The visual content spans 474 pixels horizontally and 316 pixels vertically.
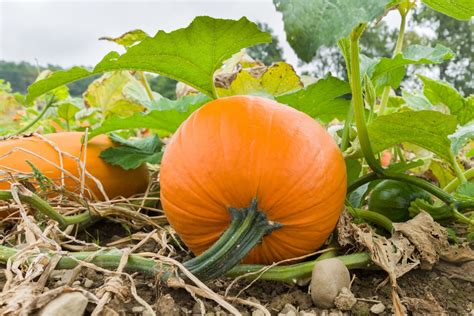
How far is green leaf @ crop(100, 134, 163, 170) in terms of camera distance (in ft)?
4.78

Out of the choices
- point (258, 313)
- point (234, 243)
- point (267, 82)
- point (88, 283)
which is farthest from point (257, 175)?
point (267, 82)

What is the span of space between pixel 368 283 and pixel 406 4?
2.05 feet

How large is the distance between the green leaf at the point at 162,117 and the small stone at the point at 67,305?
1.75 feet

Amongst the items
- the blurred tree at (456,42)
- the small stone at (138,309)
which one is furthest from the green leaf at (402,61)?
the blurred tree at (456,42)

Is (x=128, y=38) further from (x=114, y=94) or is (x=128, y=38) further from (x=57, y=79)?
(x=114, y=94)

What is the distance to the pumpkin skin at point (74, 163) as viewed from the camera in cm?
145

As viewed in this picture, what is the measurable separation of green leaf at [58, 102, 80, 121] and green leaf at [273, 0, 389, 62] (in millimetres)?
1662

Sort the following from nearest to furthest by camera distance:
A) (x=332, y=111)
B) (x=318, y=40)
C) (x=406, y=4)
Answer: (x=318, y=40)
(x=406, y=4)
(x=332, y=111)

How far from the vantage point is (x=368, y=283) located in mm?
975

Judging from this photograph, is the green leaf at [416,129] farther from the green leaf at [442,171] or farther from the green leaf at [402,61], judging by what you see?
the green leaf at [442,171]

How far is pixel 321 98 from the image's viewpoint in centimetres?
125

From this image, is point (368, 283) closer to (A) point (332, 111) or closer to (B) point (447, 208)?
(B) point (447, 208)

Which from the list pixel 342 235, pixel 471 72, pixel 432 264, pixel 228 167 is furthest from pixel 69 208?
pixel 471 72

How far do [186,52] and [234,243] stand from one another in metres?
0.38
